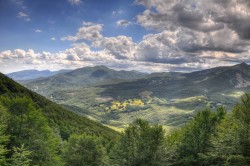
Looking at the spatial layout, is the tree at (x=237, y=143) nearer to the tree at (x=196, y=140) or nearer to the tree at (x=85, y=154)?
the tree at (x=196, y=140)

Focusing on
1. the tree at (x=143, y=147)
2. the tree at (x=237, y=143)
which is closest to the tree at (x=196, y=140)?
the tree at (x=143, y=147)

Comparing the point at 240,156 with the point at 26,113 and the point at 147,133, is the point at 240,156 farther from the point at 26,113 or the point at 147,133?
the point at 26,113

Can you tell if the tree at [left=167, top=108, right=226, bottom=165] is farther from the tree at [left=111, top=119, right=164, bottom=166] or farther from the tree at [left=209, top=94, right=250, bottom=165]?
the tree at [left=209, top=94, right=250, bottom=165]

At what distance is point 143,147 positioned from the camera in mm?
53219

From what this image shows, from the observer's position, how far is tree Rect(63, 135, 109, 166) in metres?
69.5

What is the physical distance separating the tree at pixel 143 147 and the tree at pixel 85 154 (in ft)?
49.0

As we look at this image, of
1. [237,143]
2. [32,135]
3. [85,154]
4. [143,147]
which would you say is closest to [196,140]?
[143,147]

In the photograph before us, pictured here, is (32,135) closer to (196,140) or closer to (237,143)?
(196,140)

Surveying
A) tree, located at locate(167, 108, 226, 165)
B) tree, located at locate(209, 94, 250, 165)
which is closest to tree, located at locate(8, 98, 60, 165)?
tree, located at locate(167, 108, 226, 165)

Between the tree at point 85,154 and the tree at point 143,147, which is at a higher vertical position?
the tree at point 143,147

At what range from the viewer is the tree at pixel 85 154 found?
69.5 meters

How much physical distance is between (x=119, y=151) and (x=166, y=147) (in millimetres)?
11303

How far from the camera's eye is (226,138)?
3891cm

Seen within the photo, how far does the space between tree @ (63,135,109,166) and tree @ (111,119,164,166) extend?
49.0 feet
